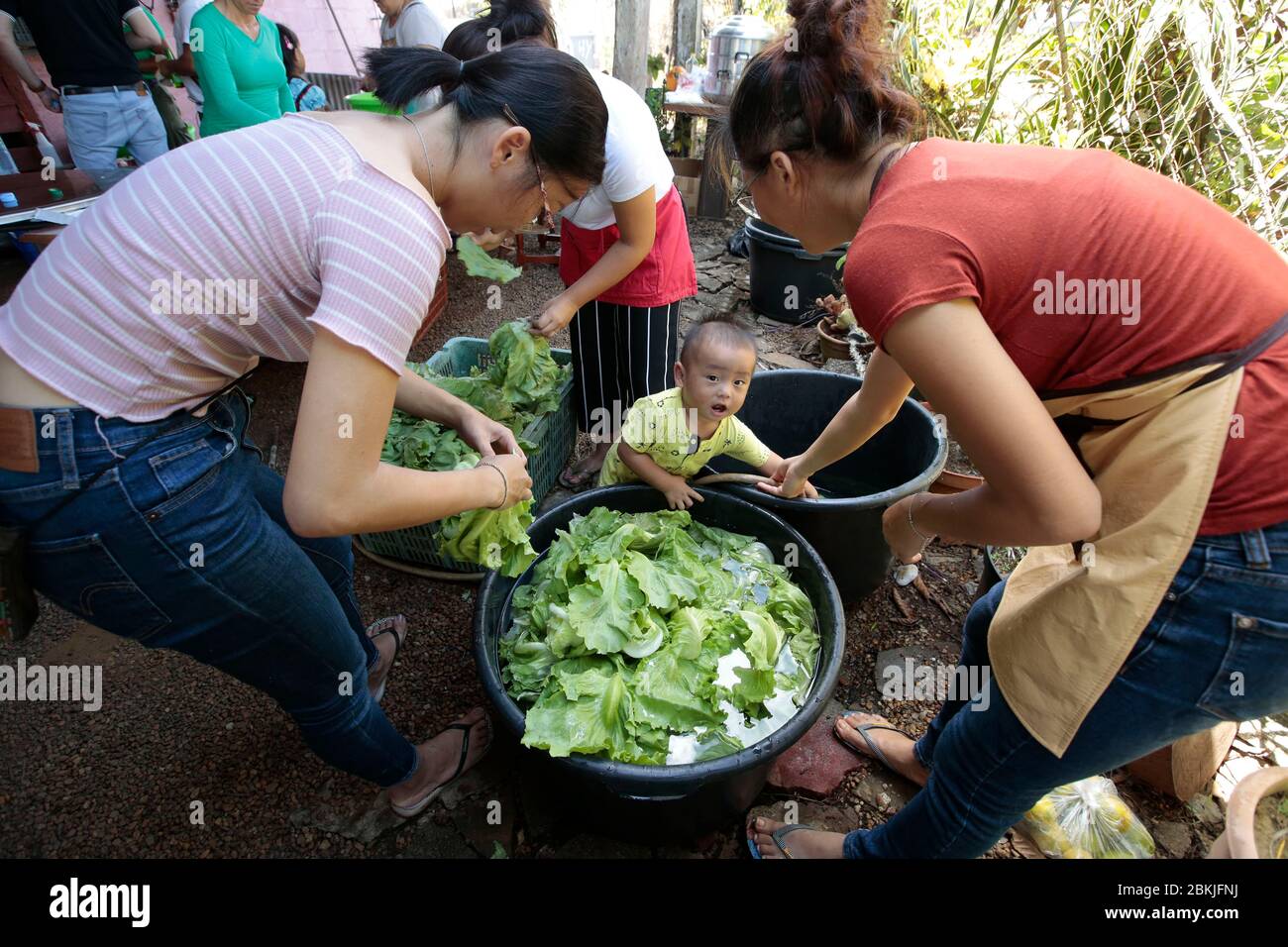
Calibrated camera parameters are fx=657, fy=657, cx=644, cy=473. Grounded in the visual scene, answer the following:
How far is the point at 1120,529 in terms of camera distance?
4.40 feet

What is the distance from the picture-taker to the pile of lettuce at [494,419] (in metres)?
2.37

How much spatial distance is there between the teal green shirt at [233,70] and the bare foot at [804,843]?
4.81 metres

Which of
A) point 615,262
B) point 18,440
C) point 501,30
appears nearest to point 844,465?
point 615,262

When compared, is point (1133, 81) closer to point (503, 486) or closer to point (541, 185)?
point (541, 185)

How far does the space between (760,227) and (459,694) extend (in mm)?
5019

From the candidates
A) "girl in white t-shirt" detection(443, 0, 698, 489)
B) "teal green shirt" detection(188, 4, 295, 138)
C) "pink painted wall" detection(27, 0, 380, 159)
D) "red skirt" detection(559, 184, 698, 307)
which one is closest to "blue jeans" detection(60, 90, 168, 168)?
"teal green shirt" detection(188, 4, 295, 138)

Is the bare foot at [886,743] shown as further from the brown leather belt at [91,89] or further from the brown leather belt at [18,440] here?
the brown leather belt at [91,89]

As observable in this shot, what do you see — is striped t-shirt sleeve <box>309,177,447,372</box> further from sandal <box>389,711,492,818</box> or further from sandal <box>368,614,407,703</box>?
sandal <box>368,614,407,703</box>

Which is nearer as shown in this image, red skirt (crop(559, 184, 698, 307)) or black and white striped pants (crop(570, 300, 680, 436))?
red skirt (crop(559, 184, 698, 307))

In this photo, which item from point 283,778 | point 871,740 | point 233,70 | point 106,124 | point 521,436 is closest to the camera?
point 283,778

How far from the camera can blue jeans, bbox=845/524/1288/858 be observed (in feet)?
4.06

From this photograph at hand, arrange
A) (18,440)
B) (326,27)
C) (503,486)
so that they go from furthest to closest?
(326,27), (503,486), (18,440)

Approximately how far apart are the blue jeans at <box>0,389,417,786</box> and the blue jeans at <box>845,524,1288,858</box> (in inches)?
67.0

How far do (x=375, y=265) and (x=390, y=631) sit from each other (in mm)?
2181
